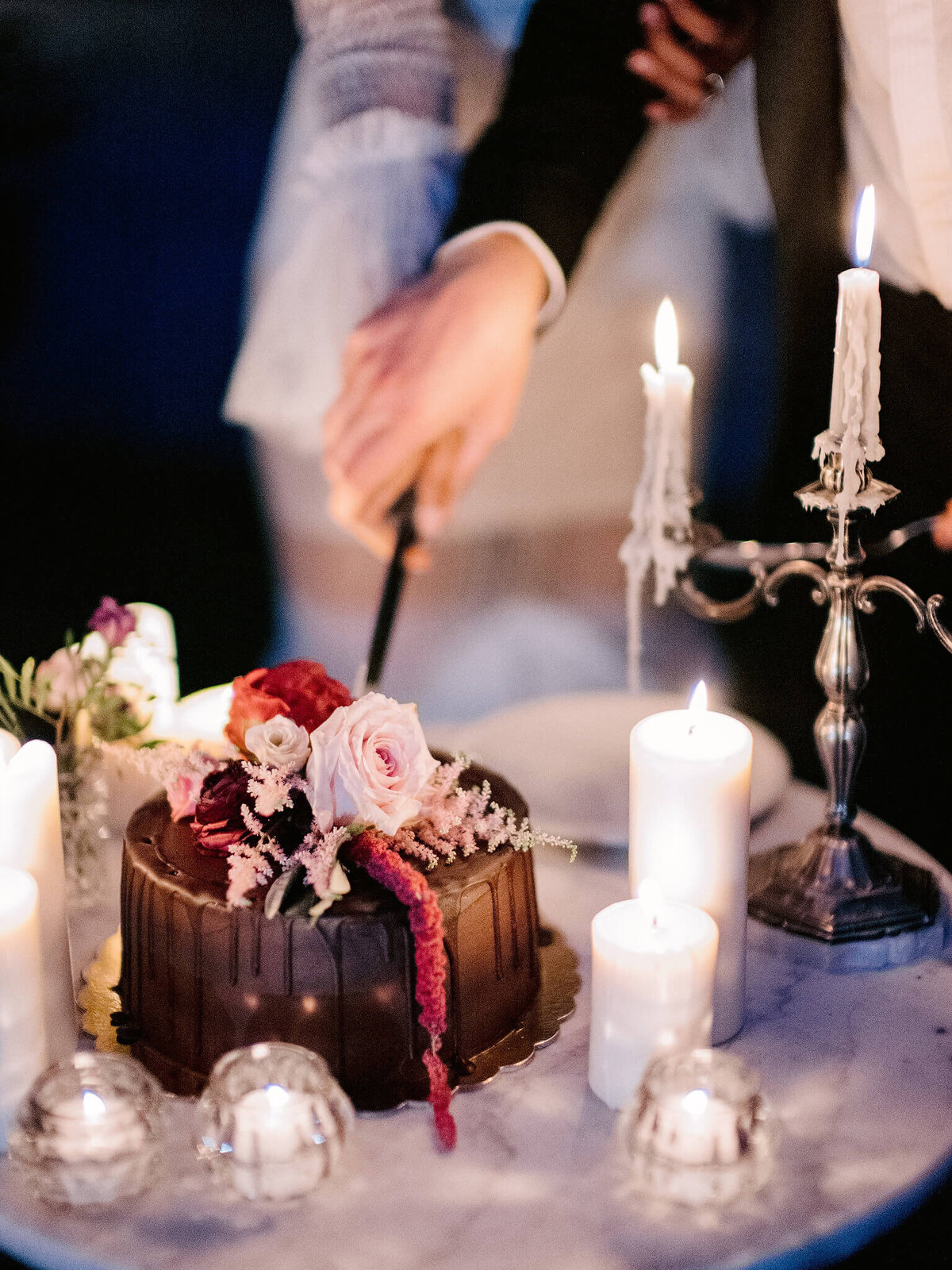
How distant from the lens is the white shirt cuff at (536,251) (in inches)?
68.3

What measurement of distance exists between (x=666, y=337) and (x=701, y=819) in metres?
0.45

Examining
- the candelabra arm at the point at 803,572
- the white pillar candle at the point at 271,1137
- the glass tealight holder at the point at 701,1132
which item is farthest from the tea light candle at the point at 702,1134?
the candelabra arm at the point at 803,572

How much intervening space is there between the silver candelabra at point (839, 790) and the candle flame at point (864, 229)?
179 mm

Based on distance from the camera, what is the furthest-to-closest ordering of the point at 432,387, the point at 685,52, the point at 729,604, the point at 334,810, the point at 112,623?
the point at 432,387, the point at 685,52, the point at 112,623, the point at 729,604, the point at 334,810

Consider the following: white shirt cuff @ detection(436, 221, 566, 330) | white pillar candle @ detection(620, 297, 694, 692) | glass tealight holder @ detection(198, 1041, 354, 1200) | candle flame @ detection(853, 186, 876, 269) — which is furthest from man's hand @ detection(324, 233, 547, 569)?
glass tealight holder @ detection(198, 1041, 354, 1200)

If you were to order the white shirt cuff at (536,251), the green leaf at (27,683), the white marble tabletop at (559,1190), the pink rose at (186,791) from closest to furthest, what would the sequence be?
the white marble tabletop at (559,1190)
the pink rose at (186,791)
the green leaf at (27,683)
the white shirt cuff at (536,251)

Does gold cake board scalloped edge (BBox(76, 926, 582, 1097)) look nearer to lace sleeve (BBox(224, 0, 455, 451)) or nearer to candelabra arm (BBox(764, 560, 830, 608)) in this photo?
candelabra arm (BBox(764, 560, 830, 608))

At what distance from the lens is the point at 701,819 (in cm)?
118

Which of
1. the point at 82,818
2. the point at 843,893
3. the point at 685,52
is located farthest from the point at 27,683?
the point at 685,52

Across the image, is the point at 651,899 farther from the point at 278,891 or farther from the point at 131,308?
the point at 131,308

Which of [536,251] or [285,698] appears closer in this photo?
[285,698]

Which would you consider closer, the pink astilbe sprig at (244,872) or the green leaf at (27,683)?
the pink astilbe sprig at (244,872)

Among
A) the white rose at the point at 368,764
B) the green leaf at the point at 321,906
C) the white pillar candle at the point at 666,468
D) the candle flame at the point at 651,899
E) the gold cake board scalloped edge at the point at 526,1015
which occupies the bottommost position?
the gold cake board scalloped edge at the point at 526,1015

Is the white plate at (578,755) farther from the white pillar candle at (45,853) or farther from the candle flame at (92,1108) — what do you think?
the candle flame at (92,1108)
